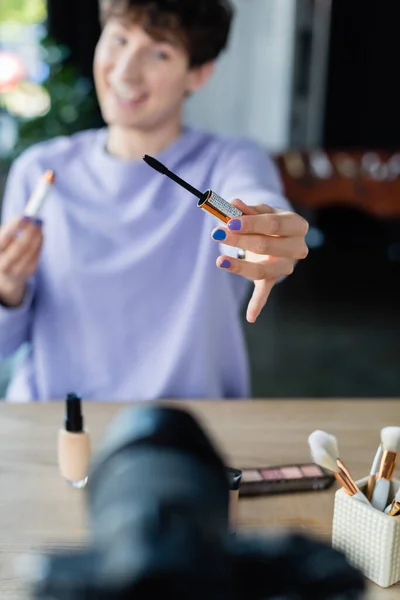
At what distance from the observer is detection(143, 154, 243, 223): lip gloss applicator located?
0.43 metres

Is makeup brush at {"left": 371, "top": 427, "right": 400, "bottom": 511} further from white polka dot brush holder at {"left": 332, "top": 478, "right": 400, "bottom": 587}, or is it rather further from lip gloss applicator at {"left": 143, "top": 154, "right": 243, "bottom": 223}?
lip gloss applicator at {"left": 143, "top": 154, "right": 243, "bottom": 223}

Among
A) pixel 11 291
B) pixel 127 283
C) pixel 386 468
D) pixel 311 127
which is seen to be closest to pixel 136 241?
pixel 127 283

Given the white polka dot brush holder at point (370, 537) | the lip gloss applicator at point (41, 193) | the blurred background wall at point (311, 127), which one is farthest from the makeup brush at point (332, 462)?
the blurred background wall at point (311, 127)

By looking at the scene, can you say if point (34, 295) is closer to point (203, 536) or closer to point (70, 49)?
point (203, 536)

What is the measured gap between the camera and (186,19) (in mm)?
858

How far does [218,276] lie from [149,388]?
0.18 m

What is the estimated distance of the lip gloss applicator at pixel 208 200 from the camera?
1.41ft

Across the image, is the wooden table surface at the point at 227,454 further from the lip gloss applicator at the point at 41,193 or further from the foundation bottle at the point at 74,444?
the lip gloss applicator at the point at 41,193

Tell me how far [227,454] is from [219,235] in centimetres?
28

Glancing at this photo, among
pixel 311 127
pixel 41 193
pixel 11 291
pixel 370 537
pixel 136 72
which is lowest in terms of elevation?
pixel 370 537

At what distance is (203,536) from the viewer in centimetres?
18

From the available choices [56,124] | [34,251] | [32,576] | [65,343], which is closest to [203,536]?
[32,576]

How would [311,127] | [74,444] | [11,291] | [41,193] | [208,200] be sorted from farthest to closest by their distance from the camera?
1. [311,127]
2. [11,291]
3. [41,193]
4. [74,444]
5. [208,200]

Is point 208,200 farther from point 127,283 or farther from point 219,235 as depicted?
point 127,283
